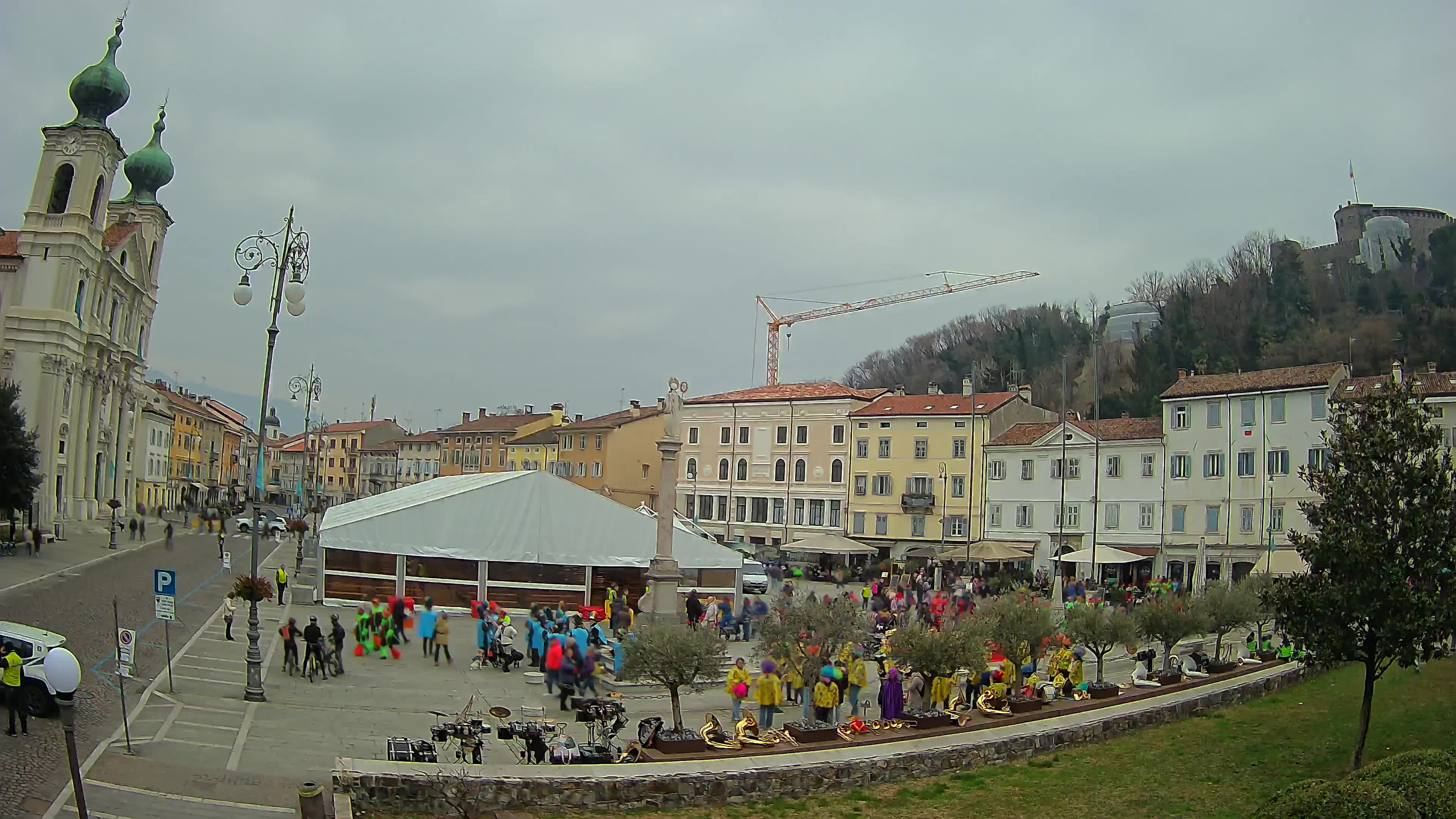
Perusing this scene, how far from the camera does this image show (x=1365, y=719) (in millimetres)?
14898

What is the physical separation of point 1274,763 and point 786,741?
23.8 ft

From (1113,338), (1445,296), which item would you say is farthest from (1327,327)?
(1113,338)

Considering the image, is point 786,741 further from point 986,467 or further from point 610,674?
point 986,467

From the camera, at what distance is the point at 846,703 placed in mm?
21578

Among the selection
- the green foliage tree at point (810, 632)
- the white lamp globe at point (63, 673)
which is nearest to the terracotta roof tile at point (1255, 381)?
the green foliage tree at point (810, 632)

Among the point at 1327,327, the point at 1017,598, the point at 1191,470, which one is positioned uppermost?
the point at 1327,327

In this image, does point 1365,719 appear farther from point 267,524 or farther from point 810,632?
point 267,524

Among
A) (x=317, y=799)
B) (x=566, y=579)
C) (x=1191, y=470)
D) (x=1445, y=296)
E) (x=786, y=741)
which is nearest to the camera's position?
(x=317, y=799)

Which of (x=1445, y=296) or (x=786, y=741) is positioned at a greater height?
(x=1445, y=296)

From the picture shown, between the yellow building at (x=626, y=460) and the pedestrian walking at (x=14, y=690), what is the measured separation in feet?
203

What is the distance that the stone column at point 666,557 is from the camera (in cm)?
→ 2730

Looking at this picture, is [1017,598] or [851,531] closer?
[1017,598]

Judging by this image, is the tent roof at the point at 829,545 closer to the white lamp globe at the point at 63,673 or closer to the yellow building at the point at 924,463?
the yellow building at the point at 924,463

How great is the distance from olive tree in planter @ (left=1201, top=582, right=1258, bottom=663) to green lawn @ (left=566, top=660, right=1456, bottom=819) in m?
5.26
